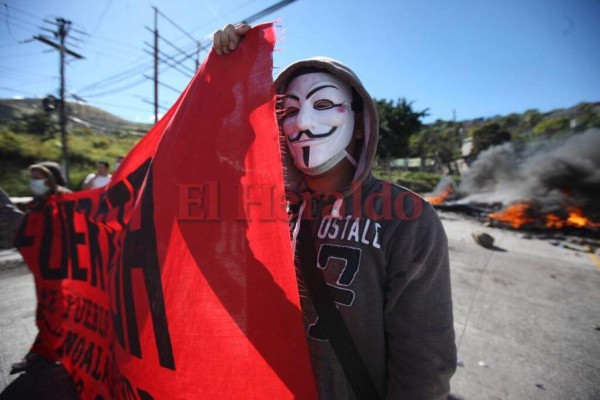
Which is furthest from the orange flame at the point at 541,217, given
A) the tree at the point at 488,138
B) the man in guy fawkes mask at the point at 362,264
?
the tree at the point at 488,138

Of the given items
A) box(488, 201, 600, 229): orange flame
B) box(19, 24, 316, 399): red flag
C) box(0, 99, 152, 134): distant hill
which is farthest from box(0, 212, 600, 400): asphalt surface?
box(488, 201, 600, 229): orange flame

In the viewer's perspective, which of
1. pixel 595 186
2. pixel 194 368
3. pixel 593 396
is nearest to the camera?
pixel 194 368

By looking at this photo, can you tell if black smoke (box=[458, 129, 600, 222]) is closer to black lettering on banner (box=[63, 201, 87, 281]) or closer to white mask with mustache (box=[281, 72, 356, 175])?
white mask with mustache (box=[281, 72, 356, 175])

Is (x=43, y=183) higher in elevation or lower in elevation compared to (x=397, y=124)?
lower

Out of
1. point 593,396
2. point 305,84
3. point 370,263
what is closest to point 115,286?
point 370,263

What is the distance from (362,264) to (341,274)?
0.33ft

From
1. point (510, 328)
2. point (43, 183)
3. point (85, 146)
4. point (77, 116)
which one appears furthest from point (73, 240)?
point (77, 116)

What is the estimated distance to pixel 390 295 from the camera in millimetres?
1118

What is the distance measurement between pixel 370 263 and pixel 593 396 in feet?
9.27

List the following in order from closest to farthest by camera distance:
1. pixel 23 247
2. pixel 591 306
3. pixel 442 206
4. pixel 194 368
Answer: pixel 194 368 → pixel 23 247 → pixel 591 306 → pixel 442 206

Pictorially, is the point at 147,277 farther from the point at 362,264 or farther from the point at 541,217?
the point at 541,217

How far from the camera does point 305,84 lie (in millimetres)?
1442

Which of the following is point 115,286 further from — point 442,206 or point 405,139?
point 405,139

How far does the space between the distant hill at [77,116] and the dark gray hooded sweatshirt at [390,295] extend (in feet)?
15.8
